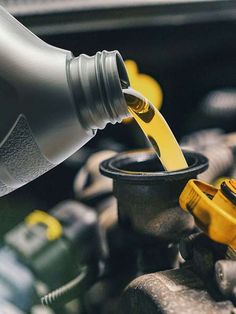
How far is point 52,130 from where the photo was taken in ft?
1.94

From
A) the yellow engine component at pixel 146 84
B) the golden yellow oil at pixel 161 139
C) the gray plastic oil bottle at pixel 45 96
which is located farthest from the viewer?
the yellow engine component at pixel 146 84

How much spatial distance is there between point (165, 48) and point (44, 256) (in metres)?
0.60

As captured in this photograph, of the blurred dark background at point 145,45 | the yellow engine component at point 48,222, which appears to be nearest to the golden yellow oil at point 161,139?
the yellow engine component at point 48,222

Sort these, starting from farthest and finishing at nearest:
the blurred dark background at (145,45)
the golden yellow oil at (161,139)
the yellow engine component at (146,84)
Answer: the yellow engine component at (146,84) < the blurred dark background at (145,45) < the golden yellow oil at (161,139)

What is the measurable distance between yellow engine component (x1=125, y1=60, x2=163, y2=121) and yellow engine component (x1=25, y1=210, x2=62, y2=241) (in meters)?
0.39

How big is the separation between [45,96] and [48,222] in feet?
1.24

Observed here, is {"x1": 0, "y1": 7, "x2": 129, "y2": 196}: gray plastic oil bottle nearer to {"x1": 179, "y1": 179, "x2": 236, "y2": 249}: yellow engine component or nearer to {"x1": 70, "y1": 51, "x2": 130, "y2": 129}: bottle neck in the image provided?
{"x1": 70, "y1": 51, "x2": 130, "y2": 129}: bottle neck

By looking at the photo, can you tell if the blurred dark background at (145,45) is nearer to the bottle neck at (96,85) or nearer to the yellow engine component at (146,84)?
the yellow engine component at (146,84)

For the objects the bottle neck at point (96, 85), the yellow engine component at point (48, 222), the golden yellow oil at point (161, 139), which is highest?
the bottle neck at point (96, 85)

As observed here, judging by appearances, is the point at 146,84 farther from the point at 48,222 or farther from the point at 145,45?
the point at 48,222

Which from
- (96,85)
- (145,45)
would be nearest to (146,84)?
(145,45)

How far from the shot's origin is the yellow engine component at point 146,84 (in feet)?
3.92

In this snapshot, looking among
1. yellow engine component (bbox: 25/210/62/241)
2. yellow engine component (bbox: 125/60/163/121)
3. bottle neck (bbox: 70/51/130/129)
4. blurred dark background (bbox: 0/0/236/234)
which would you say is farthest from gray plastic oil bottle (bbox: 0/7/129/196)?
yellow engine component (bbox: 125/60/163/121)

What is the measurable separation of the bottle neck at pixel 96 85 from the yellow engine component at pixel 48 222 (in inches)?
12.9
